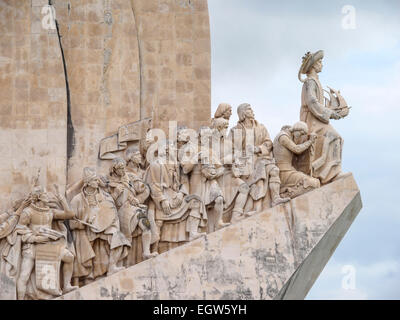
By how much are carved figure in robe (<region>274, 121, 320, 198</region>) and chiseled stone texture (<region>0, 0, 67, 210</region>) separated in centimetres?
306

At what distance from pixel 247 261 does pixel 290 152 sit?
69.7 inches

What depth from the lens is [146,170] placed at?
878 inches

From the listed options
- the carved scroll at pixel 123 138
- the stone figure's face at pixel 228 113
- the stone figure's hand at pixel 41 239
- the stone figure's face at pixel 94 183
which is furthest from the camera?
the stone figure's face at pixel 228 113

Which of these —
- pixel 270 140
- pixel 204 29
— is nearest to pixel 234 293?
pixel 270 140

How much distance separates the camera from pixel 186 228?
2194 cm

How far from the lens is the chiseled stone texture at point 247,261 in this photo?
2145 centimetres

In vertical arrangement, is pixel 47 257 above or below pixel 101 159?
below

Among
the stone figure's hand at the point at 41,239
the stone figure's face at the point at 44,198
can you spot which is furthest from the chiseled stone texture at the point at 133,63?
the stone figure's hand at the point at 41,239

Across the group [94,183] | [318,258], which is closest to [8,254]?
[94,183]

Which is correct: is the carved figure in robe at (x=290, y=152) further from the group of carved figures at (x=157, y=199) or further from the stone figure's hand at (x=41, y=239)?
the stone figure's hand at (x=41, y=239)

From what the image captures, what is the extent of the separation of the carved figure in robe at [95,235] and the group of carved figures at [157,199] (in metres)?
0.01

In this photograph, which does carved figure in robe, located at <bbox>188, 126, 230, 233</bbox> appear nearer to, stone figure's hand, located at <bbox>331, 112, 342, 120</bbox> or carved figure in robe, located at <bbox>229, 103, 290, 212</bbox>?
carved figure in robe, located at <bbox>229, 103, 290, 212</bbox>
